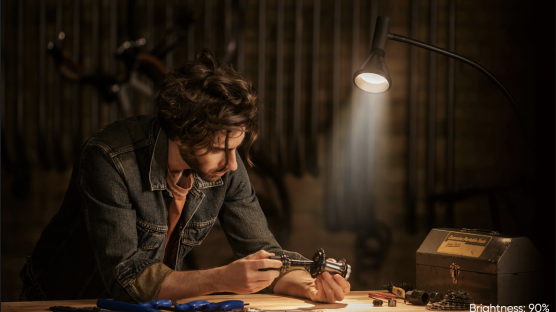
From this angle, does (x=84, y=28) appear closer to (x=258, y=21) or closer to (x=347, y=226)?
(x=258, y=21)

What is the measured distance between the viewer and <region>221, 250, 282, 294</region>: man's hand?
1.41 m

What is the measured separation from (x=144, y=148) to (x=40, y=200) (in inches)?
65.3

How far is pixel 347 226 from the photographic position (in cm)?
328

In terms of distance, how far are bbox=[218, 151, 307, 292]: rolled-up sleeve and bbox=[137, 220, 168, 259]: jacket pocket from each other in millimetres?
294

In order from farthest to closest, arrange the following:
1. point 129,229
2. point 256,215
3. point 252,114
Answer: point 256,215 → point 252,114 → point 129,229

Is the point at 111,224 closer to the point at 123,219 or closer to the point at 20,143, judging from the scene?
the point at 123,219

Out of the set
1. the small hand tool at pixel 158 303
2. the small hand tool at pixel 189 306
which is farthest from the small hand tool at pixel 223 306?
the small hand tool at pixel 158 303

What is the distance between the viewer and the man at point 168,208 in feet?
4.83

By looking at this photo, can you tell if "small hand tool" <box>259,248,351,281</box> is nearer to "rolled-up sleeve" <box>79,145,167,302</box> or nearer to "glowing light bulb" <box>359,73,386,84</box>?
"rolled-up sleeve" <box>79,145,167,302</box>

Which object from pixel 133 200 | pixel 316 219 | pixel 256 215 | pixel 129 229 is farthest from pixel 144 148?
pixel 316 219

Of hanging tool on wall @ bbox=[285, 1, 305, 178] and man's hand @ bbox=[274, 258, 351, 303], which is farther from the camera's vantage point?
hanging tool on wall @ bbox=[285, 1, 305, 178]

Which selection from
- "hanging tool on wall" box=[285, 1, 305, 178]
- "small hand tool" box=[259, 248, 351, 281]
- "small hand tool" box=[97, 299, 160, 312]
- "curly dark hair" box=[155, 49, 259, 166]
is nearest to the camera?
"small hand tool" box=[97, 299, 160, 312]

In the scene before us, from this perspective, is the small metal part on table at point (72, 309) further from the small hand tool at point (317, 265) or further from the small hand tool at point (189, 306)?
the small hand tool at point (317, 265)

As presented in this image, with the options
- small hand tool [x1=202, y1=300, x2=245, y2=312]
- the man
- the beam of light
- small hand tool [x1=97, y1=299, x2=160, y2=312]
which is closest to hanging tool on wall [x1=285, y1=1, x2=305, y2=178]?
the beam of light
